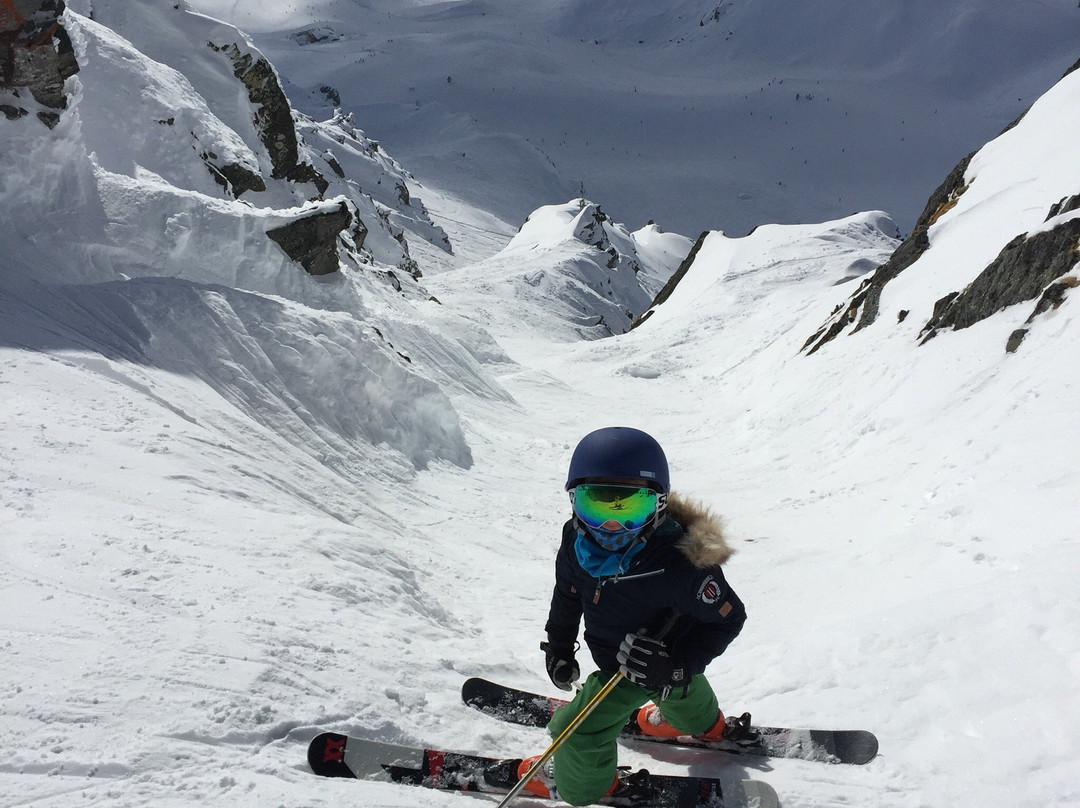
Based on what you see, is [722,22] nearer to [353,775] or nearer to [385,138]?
[385,138]

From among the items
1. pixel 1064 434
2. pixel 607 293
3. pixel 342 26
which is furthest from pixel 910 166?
pixel 342 26

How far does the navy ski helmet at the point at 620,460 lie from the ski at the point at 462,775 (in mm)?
1586

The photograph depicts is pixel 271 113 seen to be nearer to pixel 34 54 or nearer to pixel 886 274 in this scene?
pixel 34 54

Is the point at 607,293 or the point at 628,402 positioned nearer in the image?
the point at 628,402

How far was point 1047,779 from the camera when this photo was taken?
328 cm

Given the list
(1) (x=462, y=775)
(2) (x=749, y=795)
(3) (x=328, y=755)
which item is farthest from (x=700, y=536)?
(3) (x=328, y=755)

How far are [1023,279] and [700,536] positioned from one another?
9.32 metres

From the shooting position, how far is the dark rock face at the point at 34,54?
30.8ft

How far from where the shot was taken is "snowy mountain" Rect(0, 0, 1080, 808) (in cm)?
358

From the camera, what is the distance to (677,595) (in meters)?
3.44

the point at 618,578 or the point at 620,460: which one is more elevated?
the point at 620,460

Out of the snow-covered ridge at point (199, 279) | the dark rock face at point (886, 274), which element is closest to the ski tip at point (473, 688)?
the snow-covered ridge at point (199, 279)

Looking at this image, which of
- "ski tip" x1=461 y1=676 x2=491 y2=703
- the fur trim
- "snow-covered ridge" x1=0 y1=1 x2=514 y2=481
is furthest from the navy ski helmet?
"snow-covered ridge" x1=0 y1=1 x2=514 y2=481

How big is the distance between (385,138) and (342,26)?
251ft
